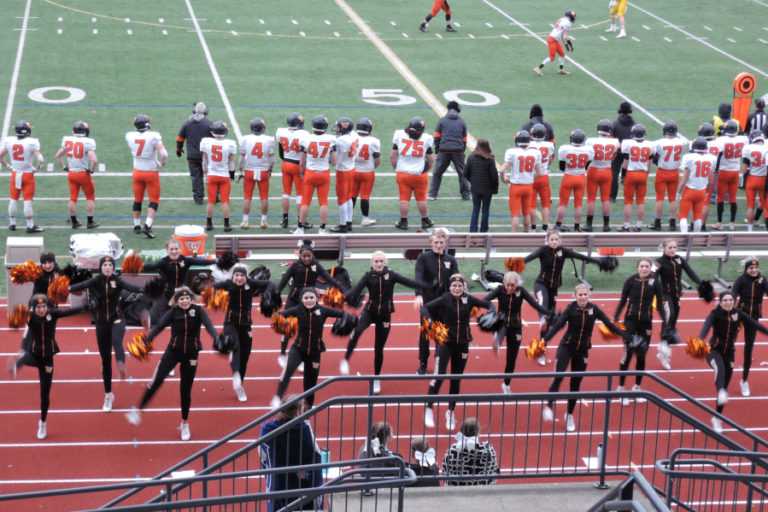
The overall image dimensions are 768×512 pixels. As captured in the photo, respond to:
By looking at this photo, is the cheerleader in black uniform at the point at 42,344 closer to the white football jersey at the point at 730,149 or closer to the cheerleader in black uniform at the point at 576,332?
the cheerleader in black uniform at the point at 576,332

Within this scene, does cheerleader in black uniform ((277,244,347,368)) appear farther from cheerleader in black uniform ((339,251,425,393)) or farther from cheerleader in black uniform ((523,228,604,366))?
cheerleader in black uniform ((523,228,604,366))

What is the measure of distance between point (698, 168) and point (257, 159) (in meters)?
6.71

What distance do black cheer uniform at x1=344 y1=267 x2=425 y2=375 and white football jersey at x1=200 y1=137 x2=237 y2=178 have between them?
5.06m

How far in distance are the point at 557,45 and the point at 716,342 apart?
16101 mm

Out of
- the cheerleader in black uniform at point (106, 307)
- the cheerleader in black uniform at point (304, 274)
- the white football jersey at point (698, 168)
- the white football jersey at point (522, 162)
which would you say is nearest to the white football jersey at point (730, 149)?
the white football jersey at point (698, 168)

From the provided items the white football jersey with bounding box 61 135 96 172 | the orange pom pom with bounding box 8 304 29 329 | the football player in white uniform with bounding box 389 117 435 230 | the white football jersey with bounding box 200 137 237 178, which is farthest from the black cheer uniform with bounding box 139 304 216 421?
the football player in white uniform with bounding box 389 117 435 230

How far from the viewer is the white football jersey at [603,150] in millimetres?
17172

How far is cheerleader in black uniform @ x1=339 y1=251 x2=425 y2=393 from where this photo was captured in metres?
12.1

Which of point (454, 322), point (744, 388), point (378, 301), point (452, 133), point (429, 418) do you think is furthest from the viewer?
point (452, 133)

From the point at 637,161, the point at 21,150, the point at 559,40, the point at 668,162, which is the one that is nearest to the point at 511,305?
the point at 637,161

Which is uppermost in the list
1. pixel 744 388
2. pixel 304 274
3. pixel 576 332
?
pixel 304 274

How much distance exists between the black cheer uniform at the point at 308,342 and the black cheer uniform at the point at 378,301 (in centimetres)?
60

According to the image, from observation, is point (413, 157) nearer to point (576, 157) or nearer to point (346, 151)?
point (346, 151)

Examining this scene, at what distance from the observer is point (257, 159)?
55.5 ft
